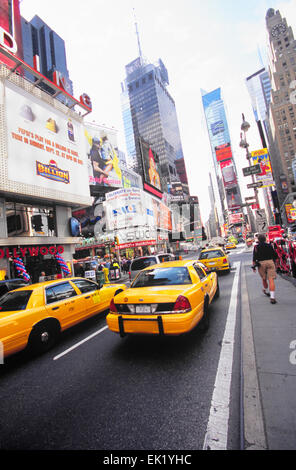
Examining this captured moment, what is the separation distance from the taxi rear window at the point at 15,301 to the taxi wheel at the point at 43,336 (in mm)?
571

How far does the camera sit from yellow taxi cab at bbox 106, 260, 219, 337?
3.65 meters

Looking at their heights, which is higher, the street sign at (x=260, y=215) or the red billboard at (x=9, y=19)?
the red billboard at (x=9, y=19)

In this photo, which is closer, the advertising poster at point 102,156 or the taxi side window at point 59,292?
the taxi side window at point 59,292

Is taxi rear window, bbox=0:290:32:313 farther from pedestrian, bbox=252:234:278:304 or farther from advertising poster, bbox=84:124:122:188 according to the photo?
advertising poster, bbox=84:124:122:188

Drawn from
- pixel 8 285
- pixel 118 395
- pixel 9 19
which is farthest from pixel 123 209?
pixel 118 395

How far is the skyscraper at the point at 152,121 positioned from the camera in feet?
434

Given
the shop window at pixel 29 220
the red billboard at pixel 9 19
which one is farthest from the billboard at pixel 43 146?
the red billboard at pixel 9 19

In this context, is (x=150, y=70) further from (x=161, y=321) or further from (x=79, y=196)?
(x=161, y=321)

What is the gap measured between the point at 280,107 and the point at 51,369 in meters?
120

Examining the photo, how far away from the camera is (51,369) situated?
12.5ft

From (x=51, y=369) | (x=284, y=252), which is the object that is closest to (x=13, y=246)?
(x=51, y=369)

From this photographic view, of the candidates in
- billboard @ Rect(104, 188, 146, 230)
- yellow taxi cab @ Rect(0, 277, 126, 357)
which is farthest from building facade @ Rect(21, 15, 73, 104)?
yellow taxi cab @ Rect(0, 277, 126, 357)

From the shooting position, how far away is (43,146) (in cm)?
1658

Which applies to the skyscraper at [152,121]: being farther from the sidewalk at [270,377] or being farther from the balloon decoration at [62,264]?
the sidewalk at [270,377]
